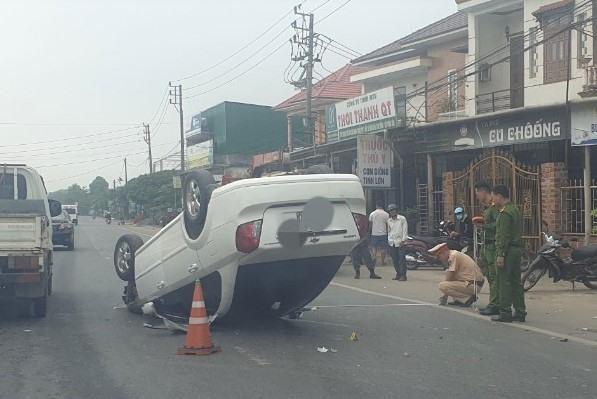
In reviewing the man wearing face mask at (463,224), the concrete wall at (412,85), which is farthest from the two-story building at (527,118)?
the concrete wall at (412,85)

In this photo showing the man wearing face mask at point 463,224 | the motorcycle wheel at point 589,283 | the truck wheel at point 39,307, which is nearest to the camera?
the truck wheel at point 39,307

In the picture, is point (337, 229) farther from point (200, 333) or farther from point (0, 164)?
point (0, 164)

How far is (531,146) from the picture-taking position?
18500 mm

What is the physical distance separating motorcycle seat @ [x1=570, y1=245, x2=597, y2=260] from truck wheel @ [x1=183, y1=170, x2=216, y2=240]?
7523mm

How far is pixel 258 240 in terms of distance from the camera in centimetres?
771

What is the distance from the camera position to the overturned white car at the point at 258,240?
7777mm

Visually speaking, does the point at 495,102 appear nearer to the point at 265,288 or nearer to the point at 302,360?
the point at 265,288

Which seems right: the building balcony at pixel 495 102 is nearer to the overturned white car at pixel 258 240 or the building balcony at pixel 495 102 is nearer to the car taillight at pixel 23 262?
the overturned white car at pixel 258 240

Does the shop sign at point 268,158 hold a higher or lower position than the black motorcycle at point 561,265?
higher

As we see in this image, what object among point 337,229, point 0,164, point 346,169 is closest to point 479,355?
point 337,229

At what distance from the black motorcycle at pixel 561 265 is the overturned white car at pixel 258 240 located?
18.1ft

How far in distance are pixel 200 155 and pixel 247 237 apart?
162 ft

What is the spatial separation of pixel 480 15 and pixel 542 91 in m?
3.90

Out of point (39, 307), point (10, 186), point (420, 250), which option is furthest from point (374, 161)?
point (39, 307)
